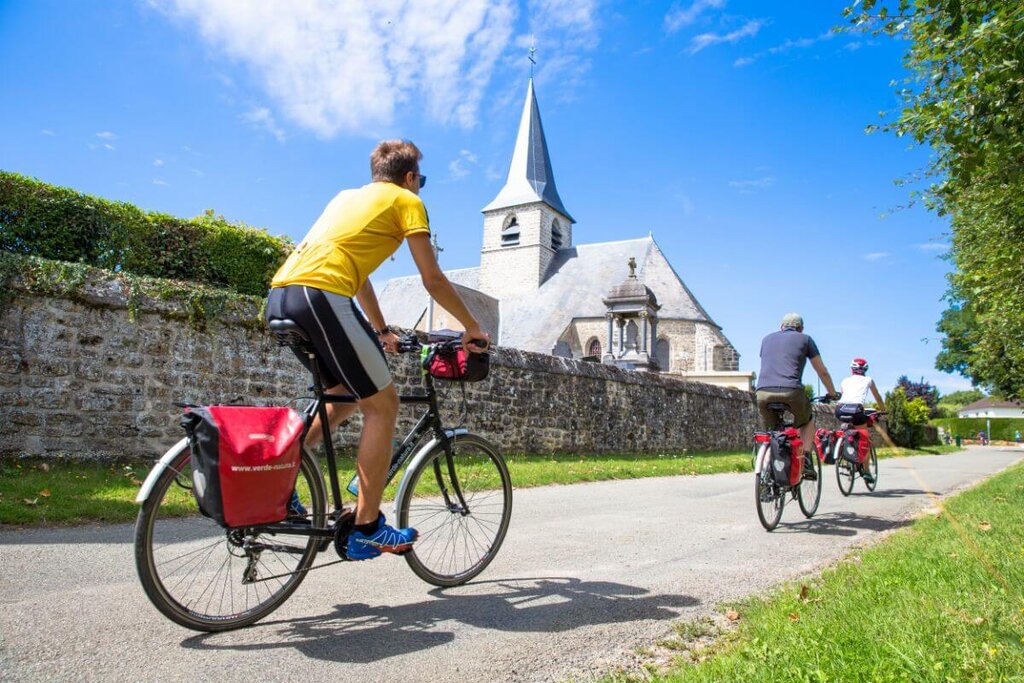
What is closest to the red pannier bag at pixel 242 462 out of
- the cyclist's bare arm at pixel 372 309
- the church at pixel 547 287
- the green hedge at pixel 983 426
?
the cyclist's bare arm at pixel 372 309

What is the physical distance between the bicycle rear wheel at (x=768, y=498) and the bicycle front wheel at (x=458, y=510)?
2.68 metres

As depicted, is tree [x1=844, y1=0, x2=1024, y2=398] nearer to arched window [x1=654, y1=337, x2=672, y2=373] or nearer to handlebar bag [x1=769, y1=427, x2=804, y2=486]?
handlebar bag [x1=769, y1=427, x2=804, y2=486]

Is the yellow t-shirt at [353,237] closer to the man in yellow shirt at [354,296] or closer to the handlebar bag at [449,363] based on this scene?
the man in yellow shirt at [354,296]

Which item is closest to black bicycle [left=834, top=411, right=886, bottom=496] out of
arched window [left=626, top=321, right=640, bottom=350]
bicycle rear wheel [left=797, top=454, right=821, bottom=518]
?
bicycle rear wheel [left=797, top=454, right=821, bottom=518]

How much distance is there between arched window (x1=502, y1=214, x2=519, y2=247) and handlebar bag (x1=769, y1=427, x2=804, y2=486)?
4801cm

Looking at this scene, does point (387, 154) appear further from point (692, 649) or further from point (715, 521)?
point (715, 521)

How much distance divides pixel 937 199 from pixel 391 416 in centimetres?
1366

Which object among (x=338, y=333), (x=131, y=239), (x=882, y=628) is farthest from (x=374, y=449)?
(x=131, y=239)

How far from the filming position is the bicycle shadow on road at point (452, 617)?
258 cm

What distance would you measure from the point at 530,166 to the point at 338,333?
54354 mm

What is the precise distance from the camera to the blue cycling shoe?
9.44 ft

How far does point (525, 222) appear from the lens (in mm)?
53594

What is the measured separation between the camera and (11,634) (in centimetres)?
250

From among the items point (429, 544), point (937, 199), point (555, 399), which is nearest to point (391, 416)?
point (429, 544)
